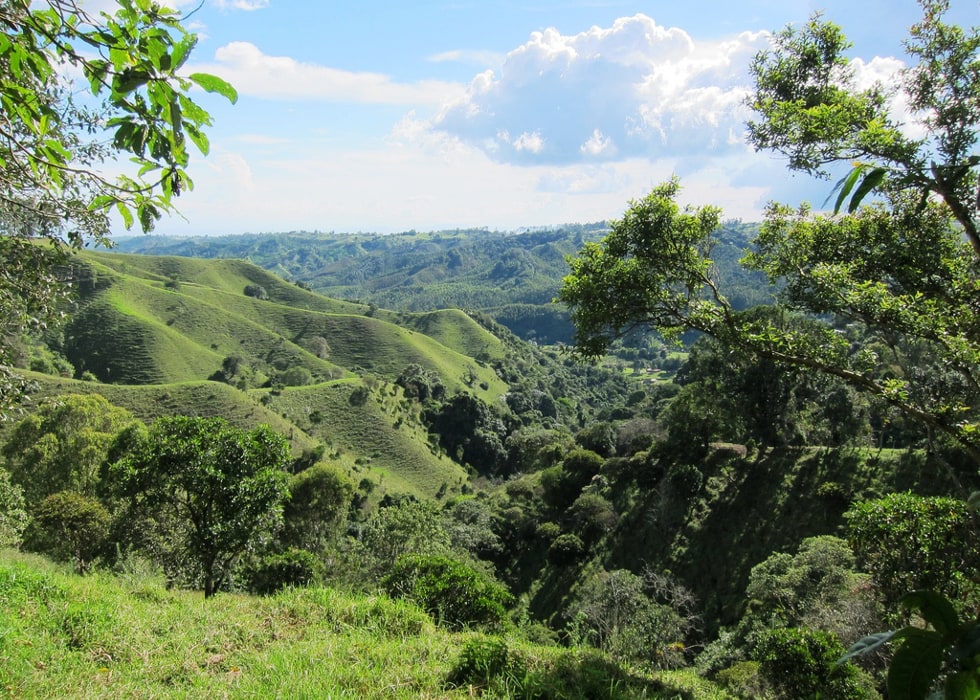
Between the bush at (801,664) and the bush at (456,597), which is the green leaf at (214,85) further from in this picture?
the bush at (801,664)

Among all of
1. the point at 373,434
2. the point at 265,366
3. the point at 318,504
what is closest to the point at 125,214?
the point at 318,504

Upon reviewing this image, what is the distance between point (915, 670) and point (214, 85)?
2.41 m

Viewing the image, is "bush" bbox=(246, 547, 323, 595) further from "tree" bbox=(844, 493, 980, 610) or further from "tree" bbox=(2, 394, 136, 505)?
"tree" bbox=(2, 394, 136, 505)

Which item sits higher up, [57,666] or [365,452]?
[57,666]

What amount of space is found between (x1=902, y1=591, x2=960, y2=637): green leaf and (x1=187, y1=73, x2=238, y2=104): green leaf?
226cm

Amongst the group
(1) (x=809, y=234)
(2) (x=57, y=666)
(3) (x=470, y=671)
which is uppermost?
(1) (x=809, y=234)

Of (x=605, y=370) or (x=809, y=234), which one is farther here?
(x=605, y=370)

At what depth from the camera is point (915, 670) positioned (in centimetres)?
104

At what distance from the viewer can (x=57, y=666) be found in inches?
165

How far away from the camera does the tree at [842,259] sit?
5.20 meters

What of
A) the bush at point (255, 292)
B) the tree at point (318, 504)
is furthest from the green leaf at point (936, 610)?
the bush at point (255, 292)

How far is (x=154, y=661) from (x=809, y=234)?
8.37 meters

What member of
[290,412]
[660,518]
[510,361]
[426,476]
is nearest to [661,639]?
[660,518]

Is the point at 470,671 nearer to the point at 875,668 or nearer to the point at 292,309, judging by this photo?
the point at 875,668
